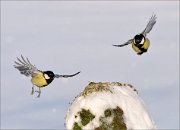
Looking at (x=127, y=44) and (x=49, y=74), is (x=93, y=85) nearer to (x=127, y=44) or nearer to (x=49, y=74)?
(x=49, y=74)

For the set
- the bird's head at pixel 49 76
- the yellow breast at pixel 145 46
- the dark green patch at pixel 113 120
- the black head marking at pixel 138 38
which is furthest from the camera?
the yellow breast at pixel 145 46

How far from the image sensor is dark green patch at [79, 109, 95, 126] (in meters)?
18.7

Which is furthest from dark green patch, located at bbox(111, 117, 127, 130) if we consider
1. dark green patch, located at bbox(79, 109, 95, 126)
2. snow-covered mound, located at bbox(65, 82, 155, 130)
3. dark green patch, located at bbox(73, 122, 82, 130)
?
dark green patch, located at bbox(73, 122, 82, 130)

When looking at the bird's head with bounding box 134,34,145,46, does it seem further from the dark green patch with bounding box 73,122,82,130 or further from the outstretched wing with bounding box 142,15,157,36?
the dark green patch with bounding box 73,122,82,130

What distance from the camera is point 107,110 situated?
1866 centimetres

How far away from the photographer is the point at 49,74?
22297mm

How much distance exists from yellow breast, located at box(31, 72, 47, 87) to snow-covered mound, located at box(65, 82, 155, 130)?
3.03 meters

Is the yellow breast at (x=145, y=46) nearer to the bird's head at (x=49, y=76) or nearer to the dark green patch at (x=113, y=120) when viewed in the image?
the bird's head at (x=49, y=76)

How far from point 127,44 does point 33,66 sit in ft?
18.6

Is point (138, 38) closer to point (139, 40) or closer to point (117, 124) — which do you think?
point (139, 40)

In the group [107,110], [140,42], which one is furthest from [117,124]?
[140,42]

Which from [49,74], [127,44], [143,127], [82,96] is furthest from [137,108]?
[127,44]

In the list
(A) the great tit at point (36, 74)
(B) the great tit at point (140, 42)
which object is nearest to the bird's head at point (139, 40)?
(B) the great tit at point (140, 42)

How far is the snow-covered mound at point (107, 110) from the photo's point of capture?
18578 millimetres
